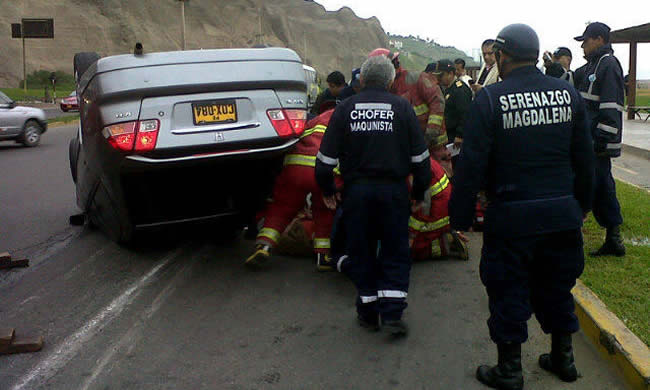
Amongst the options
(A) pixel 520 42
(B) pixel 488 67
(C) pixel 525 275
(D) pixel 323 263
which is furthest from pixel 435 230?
(B) pixel 488 67

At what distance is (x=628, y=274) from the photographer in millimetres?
5812

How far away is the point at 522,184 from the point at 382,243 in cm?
130

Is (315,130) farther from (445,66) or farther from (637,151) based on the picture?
(637,151)

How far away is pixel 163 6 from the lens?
8356cm

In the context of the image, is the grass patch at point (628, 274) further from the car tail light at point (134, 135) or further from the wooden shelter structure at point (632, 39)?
the wooden shelter structure at point (632, 39)

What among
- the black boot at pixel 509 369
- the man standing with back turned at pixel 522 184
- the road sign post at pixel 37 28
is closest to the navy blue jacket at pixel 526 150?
the man standing with back turned at pixel 522 184

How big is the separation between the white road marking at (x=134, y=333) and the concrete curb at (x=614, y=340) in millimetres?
2935

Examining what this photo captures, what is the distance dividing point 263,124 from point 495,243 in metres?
2.35

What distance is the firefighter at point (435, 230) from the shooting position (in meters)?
6.42

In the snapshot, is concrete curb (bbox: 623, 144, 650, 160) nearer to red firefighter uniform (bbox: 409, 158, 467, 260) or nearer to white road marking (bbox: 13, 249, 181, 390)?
red firefighter uniform (bbox: 409, 158, 467, 260)

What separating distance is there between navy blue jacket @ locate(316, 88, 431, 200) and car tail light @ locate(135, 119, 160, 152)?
1.27m

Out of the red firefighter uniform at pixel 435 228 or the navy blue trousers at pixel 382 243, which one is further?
the red firefighter uniform at pixel 435 228

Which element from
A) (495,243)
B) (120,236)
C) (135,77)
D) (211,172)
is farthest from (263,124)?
(495,243)

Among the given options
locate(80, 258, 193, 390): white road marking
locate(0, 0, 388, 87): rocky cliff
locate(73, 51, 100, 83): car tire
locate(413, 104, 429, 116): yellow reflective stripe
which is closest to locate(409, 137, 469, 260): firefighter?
locate(413, 104, 429, 116): yellow reflective stripe
